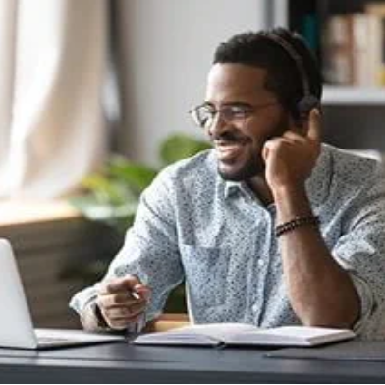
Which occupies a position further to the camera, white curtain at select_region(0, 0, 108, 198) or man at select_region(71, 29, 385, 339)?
white curtain at select_region(0, 0, 108, 198)

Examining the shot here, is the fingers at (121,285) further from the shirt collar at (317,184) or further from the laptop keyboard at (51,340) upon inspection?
the shirt collar at (317,184)

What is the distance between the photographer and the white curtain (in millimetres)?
4402

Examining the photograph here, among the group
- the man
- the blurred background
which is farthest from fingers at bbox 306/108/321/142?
the blurred background

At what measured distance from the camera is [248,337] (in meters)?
2.33

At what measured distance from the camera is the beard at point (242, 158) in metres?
2.77

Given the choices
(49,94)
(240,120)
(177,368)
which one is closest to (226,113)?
(240,120)

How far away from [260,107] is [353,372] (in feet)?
2.89

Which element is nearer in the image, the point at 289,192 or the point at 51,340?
the point at 51,340

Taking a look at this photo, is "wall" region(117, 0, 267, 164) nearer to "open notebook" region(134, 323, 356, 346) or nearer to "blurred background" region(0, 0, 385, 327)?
"blurred background" region(0, 0, 385, 327)

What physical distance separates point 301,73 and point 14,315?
33.0 inches

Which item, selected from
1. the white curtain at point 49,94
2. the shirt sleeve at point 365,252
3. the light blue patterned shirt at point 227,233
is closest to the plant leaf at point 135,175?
the white curtain at point 49,94

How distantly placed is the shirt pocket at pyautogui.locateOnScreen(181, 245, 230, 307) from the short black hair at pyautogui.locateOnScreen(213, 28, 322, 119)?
32cm

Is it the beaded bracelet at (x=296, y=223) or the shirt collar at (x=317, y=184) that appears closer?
the beaded bracelet at (x=296, y=223)

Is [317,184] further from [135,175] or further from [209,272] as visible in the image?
[135,175]
